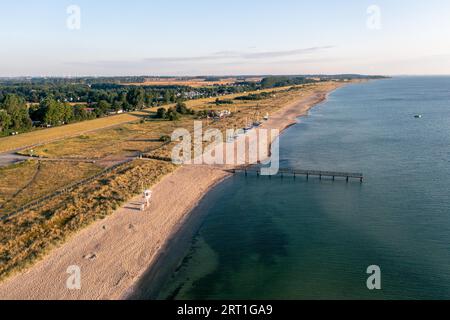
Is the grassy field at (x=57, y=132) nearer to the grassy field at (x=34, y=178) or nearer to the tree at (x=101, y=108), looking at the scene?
the tree at (x=101, y=108)

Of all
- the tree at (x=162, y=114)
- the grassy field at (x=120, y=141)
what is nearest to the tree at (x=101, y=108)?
the tree at (x=162, y=114)

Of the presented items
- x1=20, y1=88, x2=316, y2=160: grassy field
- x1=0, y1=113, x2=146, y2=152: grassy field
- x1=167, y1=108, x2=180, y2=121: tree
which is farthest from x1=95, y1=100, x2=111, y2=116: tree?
x1=167, y1=108, x2=180, y2=121: tree

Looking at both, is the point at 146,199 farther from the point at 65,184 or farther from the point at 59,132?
the point at 59,132

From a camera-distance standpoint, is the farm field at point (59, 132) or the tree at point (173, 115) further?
the tree at point (173, 115)

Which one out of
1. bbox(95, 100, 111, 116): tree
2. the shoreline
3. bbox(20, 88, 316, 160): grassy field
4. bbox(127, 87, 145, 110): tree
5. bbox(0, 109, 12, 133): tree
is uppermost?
bbox(127, 87, 145, 110): tree

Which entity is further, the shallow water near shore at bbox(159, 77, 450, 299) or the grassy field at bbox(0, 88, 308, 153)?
the grassy field at bbox(0, 88, 308, 153)

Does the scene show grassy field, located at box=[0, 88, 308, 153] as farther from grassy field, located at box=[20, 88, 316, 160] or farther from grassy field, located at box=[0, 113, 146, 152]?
grassy field, located at box=[20, 88, 316, 160]

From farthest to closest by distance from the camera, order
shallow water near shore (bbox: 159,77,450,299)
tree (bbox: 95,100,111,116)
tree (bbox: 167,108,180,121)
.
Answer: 1. tree (bbox: 95,100,111,116)
2. tree (bbox: 167,108,180,121)
3. shallow water near shore (bbox: 159,77,450,299)
